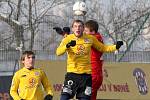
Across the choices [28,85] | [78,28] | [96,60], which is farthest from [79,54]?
[96,60]

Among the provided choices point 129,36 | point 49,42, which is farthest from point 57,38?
point 129,36

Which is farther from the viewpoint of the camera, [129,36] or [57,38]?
[129,36]

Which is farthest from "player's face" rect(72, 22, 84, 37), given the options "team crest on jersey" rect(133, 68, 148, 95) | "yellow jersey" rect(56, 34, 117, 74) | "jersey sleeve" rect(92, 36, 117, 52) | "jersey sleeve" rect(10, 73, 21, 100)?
"team crest on jersey" rect(133, 68, 148, 95)

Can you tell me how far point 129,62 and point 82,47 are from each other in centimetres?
951

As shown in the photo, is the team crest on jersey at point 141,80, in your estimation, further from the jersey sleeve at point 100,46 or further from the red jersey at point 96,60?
the jersey sleeve at point 100,46

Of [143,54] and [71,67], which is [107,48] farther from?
[143,54]

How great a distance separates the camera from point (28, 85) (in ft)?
23.9

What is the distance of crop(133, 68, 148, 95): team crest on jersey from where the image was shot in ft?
54.9

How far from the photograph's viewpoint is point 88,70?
7465 millimetres

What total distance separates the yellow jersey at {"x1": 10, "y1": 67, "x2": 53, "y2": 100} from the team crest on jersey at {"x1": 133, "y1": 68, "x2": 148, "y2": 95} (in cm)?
968

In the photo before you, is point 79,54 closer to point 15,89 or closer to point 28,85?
point 28,85

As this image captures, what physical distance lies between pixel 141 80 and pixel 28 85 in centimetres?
999

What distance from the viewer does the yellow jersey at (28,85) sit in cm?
727

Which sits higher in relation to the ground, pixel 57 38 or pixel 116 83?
pixel 57 38
